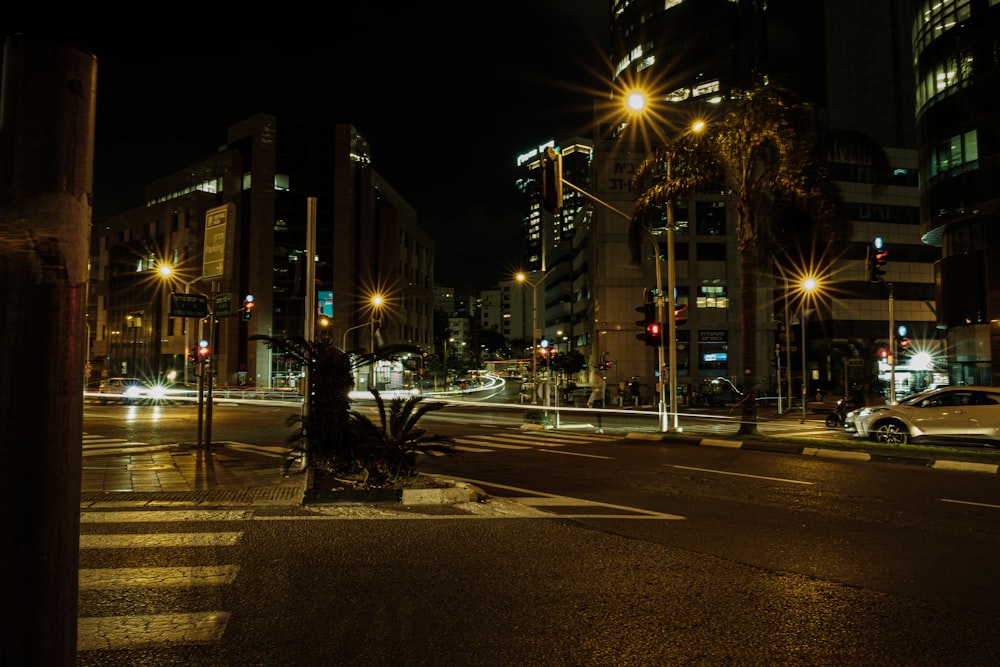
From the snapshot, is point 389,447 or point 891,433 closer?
point 389,447

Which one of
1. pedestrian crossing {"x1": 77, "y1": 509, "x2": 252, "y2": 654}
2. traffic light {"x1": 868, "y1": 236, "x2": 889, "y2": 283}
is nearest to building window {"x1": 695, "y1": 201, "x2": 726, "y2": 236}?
traffic light {"x1": 868, "y1": 236, "x2": 889, "y2": 283}

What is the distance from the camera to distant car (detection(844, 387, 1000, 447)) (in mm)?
15891

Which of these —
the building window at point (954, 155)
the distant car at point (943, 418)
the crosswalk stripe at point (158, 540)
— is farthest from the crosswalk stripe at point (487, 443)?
the building window at point (954, 155)

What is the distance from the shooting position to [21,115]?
220 centimetres

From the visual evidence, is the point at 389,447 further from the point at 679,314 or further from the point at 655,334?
the point at 679,314

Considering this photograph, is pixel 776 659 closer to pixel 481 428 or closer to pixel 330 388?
pixel 330 388

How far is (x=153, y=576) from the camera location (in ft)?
19.2

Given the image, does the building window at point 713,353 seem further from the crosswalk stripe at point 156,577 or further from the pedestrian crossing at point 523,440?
the crosswalk stripe at point 156,577

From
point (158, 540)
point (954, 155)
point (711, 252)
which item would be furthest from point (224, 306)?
point (711, 252)

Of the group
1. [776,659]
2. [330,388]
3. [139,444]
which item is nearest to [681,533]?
[776,659]

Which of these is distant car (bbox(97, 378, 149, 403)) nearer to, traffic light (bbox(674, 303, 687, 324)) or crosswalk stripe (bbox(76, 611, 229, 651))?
traffic light (bbox(674, 303, 687, 324))

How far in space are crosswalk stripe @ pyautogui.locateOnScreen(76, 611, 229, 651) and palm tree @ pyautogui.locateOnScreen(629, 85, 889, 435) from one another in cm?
1716

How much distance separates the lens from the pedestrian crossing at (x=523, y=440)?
17469 mm

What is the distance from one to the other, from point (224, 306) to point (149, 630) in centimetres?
1140
